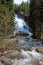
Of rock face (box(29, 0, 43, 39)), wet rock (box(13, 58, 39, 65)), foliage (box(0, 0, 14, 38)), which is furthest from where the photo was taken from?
rock face (box(29, 0, 43, 39))

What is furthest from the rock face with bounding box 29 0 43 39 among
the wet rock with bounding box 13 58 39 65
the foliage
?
the wet rock with bounding box 13 58 39 65

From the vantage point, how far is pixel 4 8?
22875 millimetres

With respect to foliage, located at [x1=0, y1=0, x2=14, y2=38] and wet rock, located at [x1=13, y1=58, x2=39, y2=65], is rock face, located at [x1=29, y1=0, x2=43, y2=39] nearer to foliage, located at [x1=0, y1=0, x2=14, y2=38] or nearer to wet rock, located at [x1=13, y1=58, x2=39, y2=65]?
foliage, located at [x1=0, y1=0, x2=14, y2=38]

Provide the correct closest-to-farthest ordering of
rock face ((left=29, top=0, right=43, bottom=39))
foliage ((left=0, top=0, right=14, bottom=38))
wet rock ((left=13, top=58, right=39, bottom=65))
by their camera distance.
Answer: wet rock ((left=13, top=58, right=39, bottom=65))
foliage ((left=0, top=0, right=14, bottom=38))
rock face ((left=29, top=0, right=43, bottom=39))

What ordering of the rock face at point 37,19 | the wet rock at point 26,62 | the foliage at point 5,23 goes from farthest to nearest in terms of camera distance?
the rock face at point 37,19 < the foliage at point 5,23 < the wet rock at point 26,62

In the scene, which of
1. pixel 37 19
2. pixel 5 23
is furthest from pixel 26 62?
pixel 37 19

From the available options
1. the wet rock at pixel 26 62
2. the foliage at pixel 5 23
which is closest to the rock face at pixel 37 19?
the foliage at pixel 5 23

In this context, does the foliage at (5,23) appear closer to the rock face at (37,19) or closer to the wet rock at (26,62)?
the rock face at (37,19)

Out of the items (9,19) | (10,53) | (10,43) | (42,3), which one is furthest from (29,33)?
(10,53)

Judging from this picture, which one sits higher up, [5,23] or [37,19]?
[5,23]

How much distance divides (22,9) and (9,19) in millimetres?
16457

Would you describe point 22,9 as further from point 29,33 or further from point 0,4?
point 0,4

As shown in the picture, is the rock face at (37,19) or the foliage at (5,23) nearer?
the foliage at (5,23)

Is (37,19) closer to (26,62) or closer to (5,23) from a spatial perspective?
(5,23)
